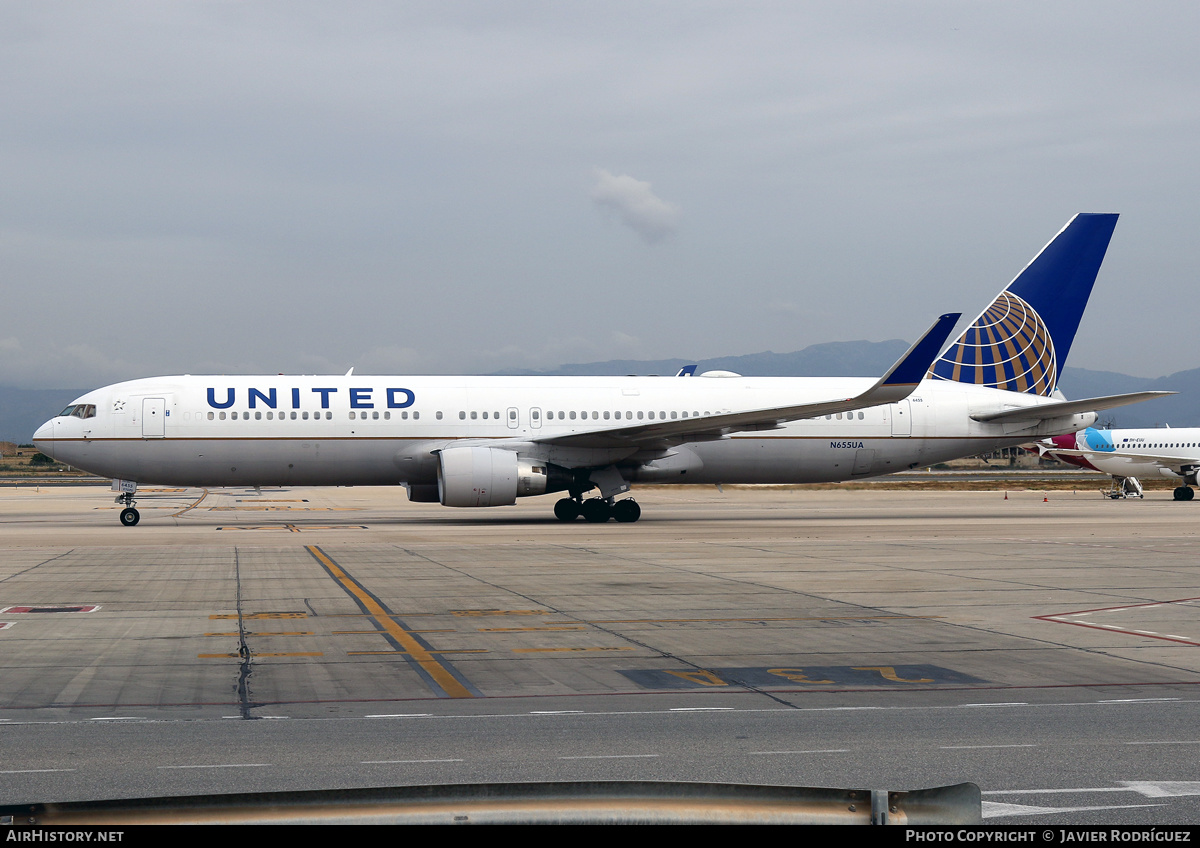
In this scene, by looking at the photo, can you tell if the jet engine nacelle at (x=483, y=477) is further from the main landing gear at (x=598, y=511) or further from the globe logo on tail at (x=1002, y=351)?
the globe logo on tail at (x=1002, y=351)

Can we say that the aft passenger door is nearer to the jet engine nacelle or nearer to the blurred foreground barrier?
the jet engine nacelle

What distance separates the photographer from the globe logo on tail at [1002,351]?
37812mm

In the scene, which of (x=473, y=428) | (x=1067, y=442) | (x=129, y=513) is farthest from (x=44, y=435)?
(x=1067, y=442)

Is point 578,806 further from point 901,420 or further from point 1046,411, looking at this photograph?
point 1046,411

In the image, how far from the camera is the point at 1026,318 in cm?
3800

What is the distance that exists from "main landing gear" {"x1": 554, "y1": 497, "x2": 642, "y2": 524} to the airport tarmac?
7.61 meters

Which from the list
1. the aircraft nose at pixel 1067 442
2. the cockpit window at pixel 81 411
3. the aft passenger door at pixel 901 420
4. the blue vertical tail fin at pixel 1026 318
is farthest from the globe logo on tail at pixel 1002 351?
the cockpit window at pixel 81 411

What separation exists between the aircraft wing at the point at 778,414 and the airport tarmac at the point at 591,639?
5.87 meters

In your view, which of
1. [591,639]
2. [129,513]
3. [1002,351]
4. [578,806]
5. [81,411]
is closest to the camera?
[578,806]

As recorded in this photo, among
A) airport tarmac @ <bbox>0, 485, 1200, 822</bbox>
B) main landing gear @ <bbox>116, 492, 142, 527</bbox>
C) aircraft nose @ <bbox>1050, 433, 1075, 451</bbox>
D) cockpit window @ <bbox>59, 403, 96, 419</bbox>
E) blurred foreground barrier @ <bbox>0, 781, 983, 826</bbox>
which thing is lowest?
airport tarmac @ <bbox>0, 485, 1200, 822</bbox>

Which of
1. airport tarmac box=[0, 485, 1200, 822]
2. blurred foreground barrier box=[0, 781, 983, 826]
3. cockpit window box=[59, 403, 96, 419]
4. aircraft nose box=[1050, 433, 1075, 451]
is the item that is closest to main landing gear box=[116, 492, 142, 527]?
cockpit window box=[59, 403, 96, 419]

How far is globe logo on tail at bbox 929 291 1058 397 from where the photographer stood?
124 ft

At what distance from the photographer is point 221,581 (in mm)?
17375

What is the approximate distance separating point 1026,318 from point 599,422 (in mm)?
15598
